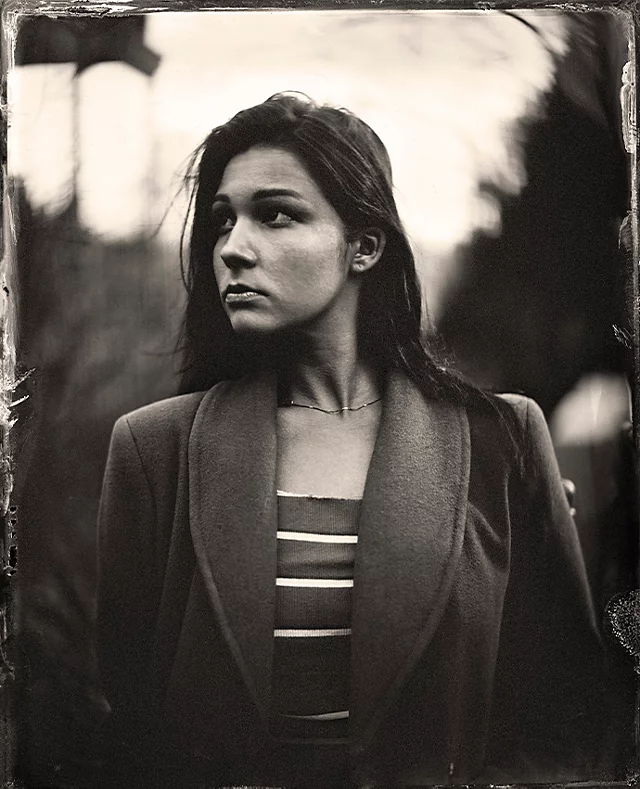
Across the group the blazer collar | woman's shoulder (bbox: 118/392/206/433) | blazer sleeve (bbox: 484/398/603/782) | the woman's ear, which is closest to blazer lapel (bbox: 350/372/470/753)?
the blazer collar

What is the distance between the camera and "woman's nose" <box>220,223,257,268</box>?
1.61m

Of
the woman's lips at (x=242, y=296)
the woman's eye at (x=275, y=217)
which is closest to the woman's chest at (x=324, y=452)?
the woman's lips at (x=242, y=296)

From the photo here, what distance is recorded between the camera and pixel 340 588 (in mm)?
1557

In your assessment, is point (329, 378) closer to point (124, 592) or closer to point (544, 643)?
point (124, 592)

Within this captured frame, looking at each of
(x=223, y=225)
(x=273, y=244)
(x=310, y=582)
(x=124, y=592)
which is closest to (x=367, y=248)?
(x=273, y=244)

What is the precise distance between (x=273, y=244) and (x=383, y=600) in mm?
720

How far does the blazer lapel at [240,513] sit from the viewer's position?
1.55m

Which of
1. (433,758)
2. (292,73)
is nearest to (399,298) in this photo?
(292,73)

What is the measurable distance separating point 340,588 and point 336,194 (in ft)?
2.52

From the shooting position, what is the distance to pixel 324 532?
1.57m

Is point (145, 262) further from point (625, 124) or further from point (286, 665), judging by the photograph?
Result: point (625, 124)

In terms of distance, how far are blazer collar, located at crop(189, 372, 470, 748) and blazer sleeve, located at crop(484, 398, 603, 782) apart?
146mm

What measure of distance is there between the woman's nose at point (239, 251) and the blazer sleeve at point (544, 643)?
618 mm

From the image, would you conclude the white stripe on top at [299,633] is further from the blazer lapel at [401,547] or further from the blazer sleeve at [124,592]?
the blazer sleeve at [124,592]
